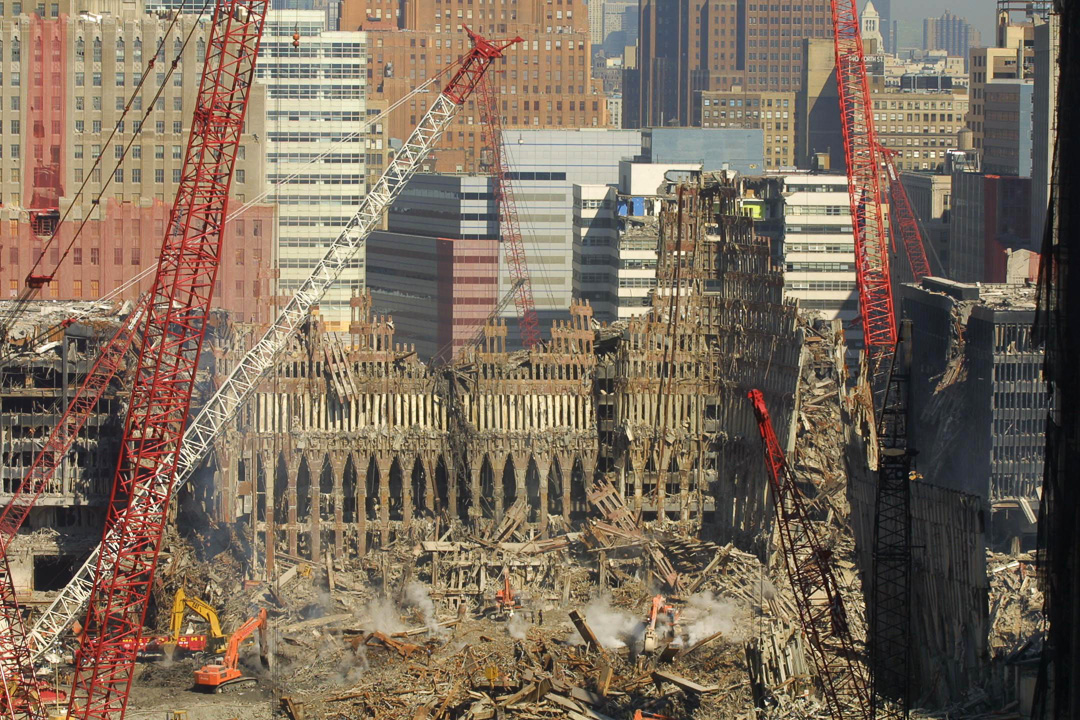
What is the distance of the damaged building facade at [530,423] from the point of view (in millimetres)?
104500

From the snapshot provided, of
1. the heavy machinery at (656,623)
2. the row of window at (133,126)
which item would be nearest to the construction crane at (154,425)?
the heavy machinery at (656,623)

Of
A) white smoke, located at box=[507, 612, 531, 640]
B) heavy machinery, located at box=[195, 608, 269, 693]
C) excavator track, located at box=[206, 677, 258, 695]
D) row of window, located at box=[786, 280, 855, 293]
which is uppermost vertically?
row of window, located at box=[786, 280, 855, 293]

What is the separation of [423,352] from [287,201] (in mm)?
19092

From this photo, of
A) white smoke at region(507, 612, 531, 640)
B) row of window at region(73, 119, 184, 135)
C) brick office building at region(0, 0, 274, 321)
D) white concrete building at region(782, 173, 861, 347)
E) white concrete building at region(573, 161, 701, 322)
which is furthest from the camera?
row of window at region(73, 119, 184, 135)

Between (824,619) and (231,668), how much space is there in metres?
22.8

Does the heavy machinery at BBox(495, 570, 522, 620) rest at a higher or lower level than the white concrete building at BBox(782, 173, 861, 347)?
lower

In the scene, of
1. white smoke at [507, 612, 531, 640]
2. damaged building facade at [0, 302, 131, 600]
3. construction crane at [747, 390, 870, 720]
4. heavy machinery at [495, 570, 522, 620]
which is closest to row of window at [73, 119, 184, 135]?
damaged building facade at [0, 302, 131, 600]

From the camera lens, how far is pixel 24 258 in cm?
14212

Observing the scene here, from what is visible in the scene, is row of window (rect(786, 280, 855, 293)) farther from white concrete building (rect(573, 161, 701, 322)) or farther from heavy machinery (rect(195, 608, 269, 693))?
heavy machinery (rect(195, 608, 269, 693))

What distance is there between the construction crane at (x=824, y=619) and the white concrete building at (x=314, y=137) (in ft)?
285

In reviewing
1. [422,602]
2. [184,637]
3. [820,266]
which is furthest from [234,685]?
[820,266]

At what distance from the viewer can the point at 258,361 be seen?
10381 cm

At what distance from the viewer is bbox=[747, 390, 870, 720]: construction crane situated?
78.4 metres

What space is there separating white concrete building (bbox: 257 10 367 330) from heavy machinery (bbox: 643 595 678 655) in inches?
3109
